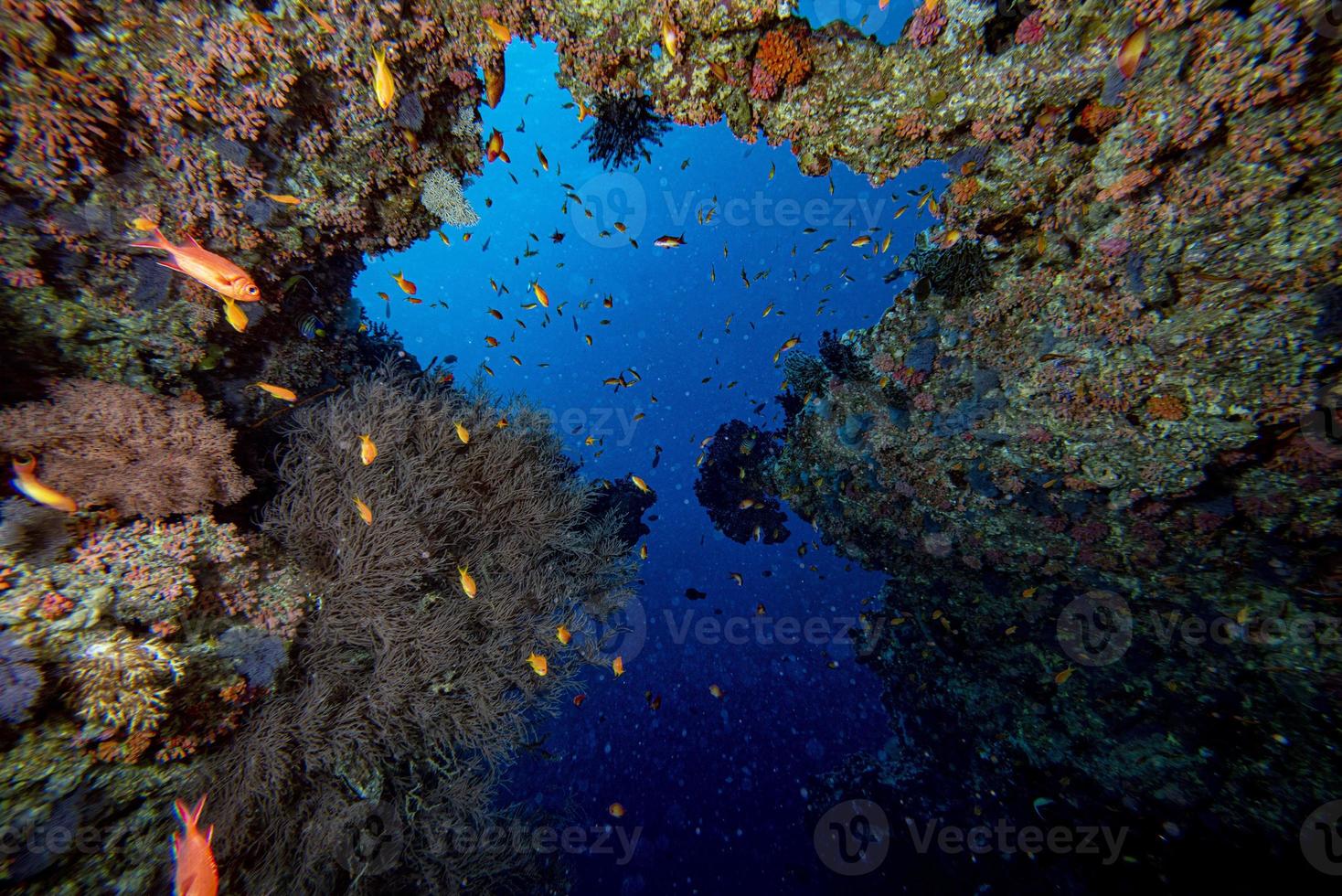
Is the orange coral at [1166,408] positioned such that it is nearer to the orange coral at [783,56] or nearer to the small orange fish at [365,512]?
the orange coral at [783,56]

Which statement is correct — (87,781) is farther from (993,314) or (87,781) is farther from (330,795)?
(993,314)

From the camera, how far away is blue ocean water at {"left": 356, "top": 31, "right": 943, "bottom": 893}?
13.5m

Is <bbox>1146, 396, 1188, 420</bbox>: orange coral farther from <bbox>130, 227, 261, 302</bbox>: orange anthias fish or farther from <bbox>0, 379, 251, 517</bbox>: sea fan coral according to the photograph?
<bbox>0, 379, 251, 517</bbox>: sea fan coral

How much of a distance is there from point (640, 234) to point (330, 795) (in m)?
81.4

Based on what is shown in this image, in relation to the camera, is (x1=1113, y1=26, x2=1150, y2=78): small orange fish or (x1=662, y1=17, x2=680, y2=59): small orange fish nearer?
(x1=1113, y1=26, x2=1150, y2=78): small orange fish

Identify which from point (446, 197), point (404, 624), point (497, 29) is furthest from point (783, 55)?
point (404, 624)

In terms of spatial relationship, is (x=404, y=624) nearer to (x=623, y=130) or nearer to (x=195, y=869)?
(x=195, y=869)

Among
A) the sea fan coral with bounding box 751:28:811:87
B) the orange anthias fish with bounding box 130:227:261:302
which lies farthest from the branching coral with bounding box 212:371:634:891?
the sea fan coral with bounding box 751:28:811:87

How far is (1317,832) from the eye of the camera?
5617mm

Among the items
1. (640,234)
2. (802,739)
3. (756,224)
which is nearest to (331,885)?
(802,739)

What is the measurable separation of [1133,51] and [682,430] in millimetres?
53401

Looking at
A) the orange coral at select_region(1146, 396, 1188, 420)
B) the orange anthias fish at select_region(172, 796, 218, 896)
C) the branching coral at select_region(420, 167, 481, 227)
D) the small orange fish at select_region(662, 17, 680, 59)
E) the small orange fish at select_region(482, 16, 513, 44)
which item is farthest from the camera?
the branching coral at select_region(420, 167, 481, 227)

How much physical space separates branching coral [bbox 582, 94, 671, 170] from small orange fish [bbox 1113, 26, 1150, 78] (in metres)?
4.55

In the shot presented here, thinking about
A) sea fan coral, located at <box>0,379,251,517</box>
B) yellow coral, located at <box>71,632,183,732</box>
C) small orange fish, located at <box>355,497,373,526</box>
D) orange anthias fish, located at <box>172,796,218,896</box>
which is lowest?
orange anthias fish, located at <box>172,796,218,896</box>
